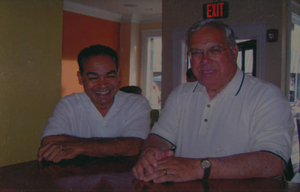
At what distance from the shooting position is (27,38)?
2523 millimetres

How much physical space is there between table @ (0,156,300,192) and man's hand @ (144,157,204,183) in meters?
0.02

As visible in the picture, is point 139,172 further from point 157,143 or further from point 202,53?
point 202,53

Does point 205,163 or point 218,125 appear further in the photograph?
point 218,125

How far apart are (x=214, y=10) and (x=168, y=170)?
8.84 ft

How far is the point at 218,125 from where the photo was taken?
3.79 ft

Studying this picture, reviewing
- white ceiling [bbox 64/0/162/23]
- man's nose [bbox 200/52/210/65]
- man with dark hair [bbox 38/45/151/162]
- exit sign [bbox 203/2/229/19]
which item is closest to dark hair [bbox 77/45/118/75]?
man with dark hair [bbox 38/45/151/162]

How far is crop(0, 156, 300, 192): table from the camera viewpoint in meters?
0.78

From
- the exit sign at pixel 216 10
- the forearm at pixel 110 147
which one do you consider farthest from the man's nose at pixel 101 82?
the exit sign at pixel 216 10

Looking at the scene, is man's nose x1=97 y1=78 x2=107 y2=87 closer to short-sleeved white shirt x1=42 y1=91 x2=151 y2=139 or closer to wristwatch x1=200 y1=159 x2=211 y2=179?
short-sleeved white shirt x1=42 y1=91 x2=151 y2=139

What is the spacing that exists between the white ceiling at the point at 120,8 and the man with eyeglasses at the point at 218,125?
3666mm

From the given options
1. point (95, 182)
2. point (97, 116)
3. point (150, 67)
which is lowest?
point (95, 182)

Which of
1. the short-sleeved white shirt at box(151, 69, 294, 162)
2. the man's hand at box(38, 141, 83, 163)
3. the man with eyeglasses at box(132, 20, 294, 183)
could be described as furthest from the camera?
the man's hand at box(38, 141, 83, 163)

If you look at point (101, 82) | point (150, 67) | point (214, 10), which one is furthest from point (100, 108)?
point (150, 67)

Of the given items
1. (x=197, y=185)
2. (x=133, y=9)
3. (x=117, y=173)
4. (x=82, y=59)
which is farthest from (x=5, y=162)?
(x=133, y=9)
